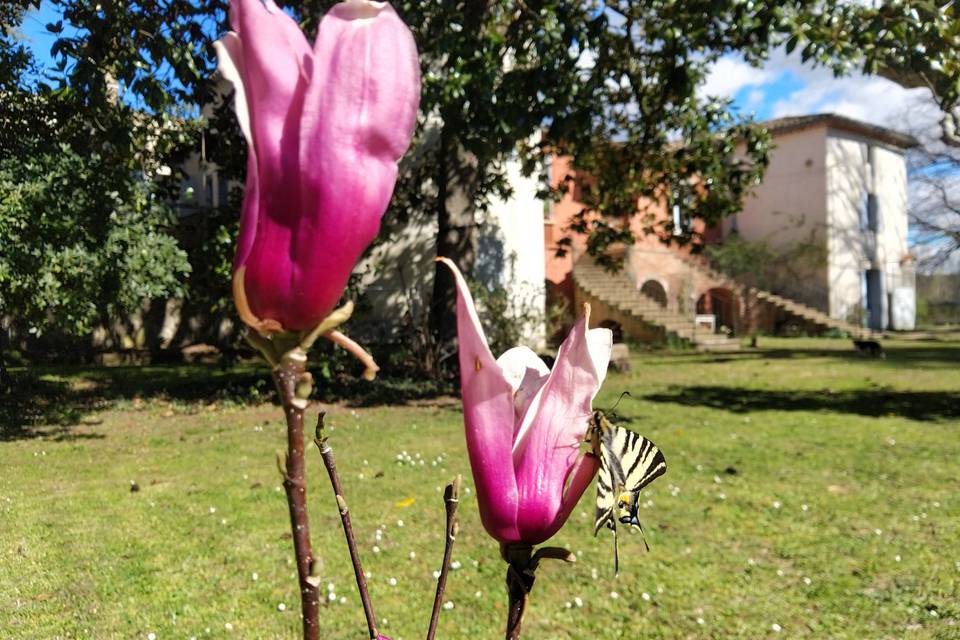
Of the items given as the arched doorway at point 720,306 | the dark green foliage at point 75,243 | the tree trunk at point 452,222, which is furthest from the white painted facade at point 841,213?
the dark green foliage at point 75,243

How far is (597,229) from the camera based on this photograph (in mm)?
11039

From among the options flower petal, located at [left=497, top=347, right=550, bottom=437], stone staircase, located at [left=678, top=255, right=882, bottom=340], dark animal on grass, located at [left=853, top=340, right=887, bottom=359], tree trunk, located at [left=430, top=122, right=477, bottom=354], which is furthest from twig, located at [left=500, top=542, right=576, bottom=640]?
stone staircase, located at [left=678, top=255, right=882, bottom=340]

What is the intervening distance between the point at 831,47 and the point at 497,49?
113 inches

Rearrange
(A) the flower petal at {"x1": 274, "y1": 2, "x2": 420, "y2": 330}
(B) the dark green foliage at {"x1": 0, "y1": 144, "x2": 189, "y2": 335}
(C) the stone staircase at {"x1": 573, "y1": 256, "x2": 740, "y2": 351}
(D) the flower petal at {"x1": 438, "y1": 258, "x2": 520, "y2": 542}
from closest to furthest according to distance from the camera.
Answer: (A) the flower petal at {"x1": 274, "y1": 2, "x2": 420, "y2": 330}, (D) the flower petal at {"x1": 438, "y1": 258, "x2": 520, "y2": 542}, (B) the dark green foliage at {"x1": 0, "y1": 144, "x2": 189, "y2": 335}, (C) the stone staircase at {"x1": 573, "y1": 256, "x2": 740, "y2": 351}

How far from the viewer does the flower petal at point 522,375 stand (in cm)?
72

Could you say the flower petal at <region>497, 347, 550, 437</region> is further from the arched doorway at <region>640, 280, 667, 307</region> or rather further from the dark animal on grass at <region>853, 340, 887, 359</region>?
the arched doorway at <region>640, 280, 667, 307</region>

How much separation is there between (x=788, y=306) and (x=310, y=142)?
27239mm

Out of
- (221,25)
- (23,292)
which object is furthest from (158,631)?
(221,25)

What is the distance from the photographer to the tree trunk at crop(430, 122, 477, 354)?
9.52 meters

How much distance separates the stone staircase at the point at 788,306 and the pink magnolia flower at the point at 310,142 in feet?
79.9

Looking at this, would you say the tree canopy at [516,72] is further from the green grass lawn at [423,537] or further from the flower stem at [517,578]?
the flower stem at [517,578]

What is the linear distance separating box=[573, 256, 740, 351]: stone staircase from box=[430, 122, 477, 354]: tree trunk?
33.9 feet

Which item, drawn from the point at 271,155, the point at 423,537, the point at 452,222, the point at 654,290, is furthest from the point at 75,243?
the point at 654,290

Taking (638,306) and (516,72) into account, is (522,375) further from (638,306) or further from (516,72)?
(638,306)
